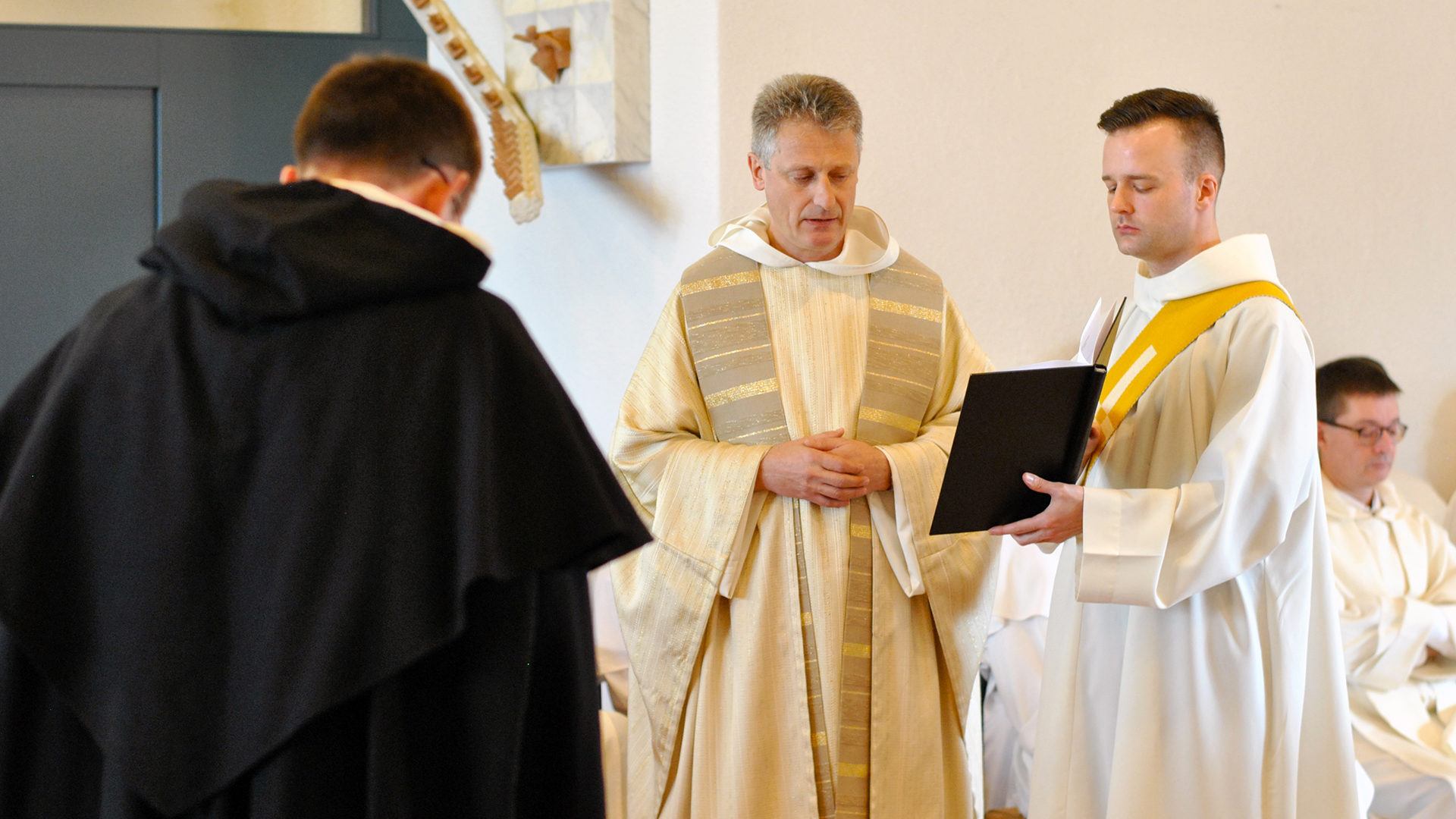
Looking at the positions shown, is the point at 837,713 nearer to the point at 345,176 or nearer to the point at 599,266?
the point at 345,176

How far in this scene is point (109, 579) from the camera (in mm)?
1355

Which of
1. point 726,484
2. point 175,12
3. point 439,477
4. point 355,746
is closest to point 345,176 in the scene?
point 439,477

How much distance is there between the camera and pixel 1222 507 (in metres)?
2.29

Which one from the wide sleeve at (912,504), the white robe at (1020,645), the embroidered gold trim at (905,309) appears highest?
the embroidered gold trim at (905,309)

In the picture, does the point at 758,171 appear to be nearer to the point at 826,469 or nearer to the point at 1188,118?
the point at 826,469

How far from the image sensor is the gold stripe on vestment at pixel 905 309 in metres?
2.88

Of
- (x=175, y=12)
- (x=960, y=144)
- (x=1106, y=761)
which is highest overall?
(x=175, y=12)

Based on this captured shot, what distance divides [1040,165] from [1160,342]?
6.58 feet

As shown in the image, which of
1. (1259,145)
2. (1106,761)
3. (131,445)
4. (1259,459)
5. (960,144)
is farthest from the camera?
(1259,145)

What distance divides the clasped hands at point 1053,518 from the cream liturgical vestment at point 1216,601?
0.03 m

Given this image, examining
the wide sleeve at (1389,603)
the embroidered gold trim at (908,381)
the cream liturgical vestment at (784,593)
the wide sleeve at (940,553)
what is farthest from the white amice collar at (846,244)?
the wide sleeve at (1389,603)

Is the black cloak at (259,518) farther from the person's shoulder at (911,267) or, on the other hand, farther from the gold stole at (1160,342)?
the person's shoulder at (911,267)

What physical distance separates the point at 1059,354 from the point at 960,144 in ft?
2.89

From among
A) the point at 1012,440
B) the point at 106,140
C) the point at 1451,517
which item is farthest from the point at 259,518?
the point at 1451,517
